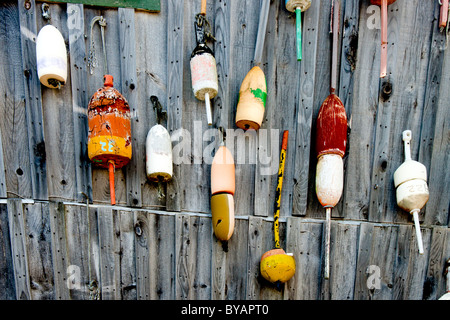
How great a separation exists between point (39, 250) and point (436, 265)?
2.50 metres

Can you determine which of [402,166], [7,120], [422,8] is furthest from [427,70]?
[7,120]

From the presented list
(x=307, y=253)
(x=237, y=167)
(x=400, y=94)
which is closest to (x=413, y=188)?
(x=400, y=94)

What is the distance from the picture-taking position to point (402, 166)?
2199 mm

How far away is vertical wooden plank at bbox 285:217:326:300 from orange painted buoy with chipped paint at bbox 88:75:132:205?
44.0 inches

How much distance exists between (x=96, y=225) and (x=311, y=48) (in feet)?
5.82

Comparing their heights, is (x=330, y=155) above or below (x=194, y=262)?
above

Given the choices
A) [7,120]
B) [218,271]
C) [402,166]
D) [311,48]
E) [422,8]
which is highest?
[422,8]

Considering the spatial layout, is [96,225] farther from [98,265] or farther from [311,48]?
[311,48]

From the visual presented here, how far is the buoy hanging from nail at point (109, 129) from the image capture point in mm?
2092

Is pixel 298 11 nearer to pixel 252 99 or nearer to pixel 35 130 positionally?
pixel 252 99

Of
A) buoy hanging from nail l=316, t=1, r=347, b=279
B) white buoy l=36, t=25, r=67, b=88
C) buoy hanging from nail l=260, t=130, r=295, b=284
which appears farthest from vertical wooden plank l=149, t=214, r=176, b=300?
white buoy l=36, t=25, r=67, b=88

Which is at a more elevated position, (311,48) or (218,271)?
(311,48)

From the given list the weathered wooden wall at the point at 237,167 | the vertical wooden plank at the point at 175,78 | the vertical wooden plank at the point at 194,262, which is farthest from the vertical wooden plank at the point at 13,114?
the vertical wooden plank at the point at 194,262

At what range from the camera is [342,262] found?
2.24 meters
